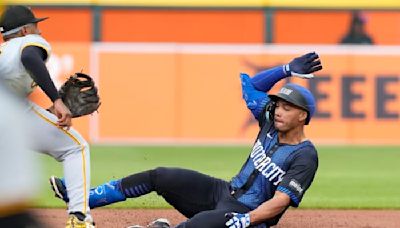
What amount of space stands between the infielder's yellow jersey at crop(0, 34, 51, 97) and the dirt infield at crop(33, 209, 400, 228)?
1.43m

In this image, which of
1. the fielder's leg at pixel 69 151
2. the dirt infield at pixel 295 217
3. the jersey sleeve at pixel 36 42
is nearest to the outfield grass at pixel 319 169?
the dirt infield at pixel 295 217

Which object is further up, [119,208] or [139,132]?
[119,208]

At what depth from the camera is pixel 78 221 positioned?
6.82m

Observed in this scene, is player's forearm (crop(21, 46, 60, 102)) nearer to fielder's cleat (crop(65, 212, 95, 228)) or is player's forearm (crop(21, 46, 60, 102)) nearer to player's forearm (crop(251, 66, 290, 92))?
fielder's cleat (crop(65, 212, 95, 228))

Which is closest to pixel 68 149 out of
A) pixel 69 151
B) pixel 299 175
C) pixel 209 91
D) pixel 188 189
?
pixel 69 151

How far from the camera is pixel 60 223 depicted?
808 centimetres

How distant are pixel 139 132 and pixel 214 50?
175cm

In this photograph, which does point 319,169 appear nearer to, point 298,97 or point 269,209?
point 298,97

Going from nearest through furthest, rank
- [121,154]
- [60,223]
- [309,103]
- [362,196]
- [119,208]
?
1. [309,103]
2. [60,223]
3. [119,208]
4. [362,196]
5. [121,154]

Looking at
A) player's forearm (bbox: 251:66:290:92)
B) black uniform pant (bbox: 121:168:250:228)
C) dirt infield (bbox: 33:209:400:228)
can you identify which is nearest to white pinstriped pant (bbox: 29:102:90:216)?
black uniform pant (bbox: 121:168:250:228)

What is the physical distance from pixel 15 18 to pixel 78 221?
4.69ft

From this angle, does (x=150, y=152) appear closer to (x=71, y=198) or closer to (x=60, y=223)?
(x=60, y=223)

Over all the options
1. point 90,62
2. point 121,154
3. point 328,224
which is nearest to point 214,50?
point 90,62

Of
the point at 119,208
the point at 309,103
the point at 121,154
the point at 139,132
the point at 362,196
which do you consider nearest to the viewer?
the point at 309,103
